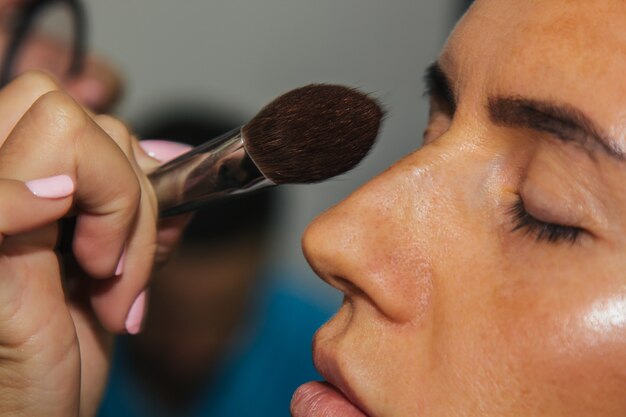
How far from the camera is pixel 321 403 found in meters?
0.57

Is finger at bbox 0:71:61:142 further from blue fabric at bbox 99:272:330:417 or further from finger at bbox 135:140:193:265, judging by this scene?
blue fabric at bbox 99:272:330:417

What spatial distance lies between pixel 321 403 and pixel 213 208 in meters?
0.77

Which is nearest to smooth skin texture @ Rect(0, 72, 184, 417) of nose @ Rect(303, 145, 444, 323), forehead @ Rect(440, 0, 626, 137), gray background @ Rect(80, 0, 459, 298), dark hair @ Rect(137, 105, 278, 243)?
nose @ Rect(303, 145, 444, 323)

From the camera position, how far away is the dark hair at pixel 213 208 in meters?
1.35

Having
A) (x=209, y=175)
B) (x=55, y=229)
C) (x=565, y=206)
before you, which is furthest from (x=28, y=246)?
(x=565, y=206)

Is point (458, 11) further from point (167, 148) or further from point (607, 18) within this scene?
point (607, 18)

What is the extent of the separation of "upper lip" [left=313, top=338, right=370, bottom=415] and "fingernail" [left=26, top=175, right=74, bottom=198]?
0.19 metres

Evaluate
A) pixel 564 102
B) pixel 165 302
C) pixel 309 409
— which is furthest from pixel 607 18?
pixel 165 302

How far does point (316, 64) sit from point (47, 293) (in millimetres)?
1182

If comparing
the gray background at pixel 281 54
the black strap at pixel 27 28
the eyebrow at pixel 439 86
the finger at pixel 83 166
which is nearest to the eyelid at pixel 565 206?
the eyebrow at pixel 439 86

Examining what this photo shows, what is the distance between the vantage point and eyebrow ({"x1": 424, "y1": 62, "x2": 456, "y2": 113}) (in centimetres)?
60

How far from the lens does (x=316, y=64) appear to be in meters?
1.71

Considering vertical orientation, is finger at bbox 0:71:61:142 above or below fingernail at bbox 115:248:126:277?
above

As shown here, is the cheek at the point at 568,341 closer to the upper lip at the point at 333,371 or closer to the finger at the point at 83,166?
the upper lip at the point at 333,371
